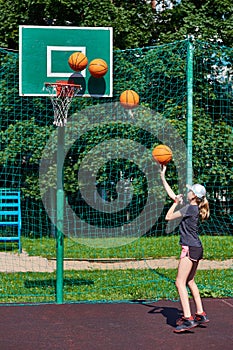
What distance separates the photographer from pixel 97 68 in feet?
28.1

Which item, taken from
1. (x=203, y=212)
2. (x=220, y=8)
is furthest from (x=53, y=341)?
(x=220, y=8)

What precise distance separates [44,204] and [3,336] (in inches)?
356

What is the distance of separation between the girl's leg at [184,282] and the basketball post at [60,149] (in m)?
1.99

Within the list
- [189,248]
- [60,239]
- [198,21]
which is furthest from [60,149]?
[198,21]

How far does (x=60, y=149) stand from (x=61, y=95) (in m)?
0.73

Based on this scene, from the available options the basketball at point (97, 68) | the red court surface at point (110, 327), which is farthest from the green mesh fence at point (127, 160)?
the basketball at point (97, 68)

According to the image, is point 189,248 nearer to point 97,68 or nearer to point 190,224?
point 190,224

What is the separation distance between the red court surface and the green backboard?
296 centimetres

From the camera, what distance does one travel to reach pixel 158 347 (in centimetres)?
620

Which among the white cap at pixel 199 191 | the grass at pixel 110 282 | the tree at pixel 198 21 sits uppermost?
the tree at pixel 198 21

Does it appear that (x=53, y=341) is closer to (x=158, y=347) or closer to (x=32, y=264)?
(x=158, y=347)

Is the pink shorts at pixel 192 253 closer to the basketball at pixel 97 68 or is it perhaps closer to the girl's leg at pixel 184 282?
the girl's leg at pixel 184 282

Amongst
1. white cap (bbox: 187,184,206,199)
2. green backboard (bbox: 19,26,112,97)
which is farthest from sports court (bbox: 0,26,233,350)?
white cap (bbox: 187,184,206,199)

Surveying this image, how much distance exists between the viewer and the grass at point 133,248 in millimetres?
12688
